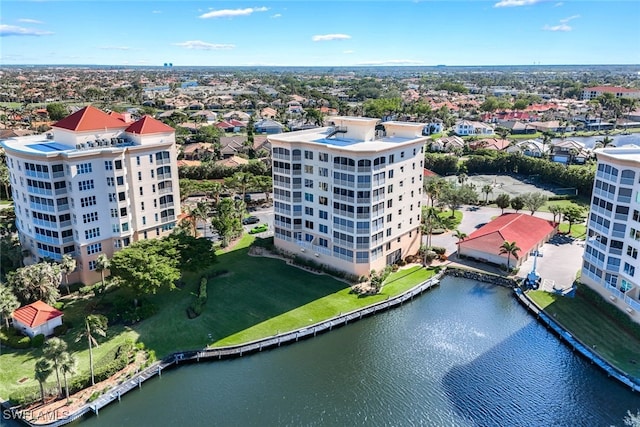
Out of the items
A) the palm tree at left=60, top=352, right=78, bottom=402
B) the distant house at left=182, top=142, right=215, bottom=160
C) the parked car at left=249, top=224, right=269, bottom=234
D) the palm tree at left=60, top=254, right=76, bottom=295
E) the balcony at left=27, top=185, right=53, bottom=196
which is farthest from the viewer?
the distant house at left=182, top=142, right=215, bottom=160

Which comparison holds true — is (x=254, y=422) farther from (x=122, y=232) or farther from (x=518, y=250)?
(x=518, y=250)

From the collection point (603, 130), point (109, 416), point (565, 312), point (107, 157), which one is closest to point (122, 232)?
point (107, 157)

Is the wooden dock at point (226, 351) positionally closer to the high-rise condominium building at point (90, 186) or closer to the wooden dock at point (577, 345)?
the wooden dock at point (577, 345)

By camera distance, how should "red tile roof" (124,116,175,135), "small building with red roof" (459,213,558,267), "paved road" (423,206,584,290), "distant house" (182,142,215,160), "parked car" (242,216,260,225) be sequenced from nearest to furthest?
"paved road" (423,206,584,290) → "red tile roof" (124,116,175,135) → "small building with red roof" (459,213,558,267) → "parked car" (242,216,260,225) → "distant house" (182,142,215,160)

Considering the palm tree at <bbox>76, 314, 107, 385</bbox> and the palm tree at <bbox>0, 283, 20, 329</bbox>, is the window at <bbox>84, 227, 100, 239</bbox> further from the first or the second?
the palm tree at <bbox>76, 314, 107, 385</bbox>

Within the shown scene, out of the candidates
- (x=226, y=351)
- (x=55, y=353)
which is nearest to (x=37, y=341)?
(x=55, y=353)

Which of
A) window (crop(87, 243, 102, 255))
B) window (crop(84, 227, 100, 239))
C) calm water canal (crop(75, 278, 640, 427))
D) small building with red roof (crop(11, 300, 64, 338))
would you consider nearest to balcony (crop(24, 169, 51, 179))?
window (crop(84, 227, 100, 239))

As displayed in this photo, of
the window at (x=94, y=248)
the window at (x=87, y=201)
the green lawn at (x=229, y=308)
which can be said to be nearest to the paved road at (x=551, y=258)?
the green lawn at (x=229, y=308)
